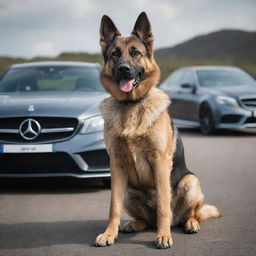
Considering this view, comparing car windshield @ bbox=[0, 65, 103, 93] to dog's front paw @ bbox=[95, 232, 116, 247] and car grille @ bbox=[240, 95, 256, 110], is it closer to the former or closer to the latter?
dog's front paw @ bbox=[95, 232, 116, 247]

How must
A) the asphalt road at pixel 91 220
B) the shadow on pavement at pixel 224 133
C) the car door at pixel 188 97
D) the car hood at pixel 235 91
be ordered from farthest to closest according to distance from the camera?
the car door at pixel 188 97, the shadow on pavement at pixel 224 133, the car hood at pixel 235 91, the asphalt road at pixel 91 220

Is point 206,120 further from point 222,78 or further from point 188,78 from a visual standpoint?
point 188,78

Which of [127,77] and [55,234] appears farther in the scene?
[127,77]

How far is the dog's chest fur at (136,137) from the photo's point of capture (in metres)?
5.16

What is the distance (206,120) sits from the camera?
14.8 m

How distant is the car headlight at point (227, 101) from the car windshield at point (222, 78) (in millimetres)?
1183

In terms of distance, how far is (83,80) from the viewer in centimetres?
880

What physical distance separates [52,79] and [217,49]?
9643cm

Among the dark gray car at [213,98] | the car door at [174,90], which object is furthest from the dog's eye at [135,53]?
the car door at [174,90]

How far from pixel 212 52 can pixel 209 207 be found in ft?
320

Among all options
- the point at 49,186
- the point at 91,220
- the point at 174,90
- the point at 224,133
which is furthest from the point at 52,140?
the point at 174,90

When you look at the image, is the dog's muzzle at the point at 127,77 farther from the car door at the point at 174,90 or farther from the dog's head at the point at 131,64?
the car door at the point at 174,90

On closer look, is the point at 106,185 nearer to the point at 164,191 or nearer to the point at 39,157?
the point at 39,157

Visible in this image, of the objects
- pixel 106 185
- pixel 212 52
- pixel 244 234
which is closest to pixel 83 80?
pixel 106 185
